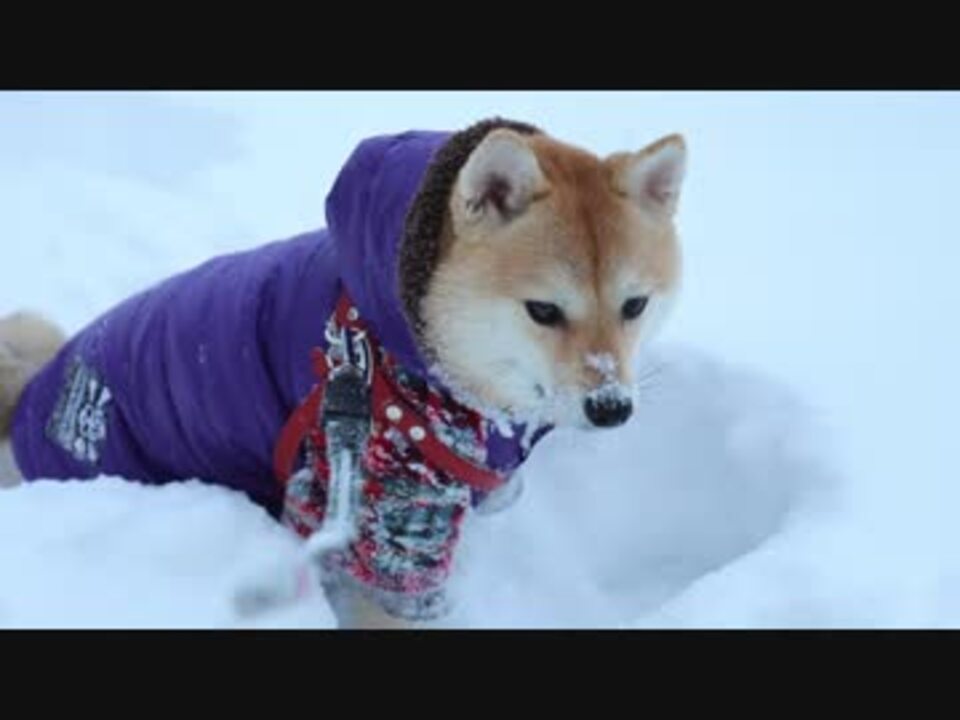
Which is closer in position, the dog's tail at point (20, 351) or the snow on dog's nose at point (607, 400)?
the snow on dog's nose at point (607, 400)

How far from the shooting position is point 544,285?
2281 millimetres

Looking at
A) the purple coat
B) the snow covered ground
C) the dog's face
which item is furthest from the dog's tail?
the dog's face

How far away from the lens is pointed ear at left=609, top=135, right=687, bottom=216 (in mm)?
2357

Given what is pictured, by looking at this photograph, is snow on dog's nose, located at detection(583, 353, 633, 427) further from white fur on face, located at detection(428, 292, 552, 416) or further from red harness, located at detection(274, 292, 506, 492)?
red harness, located at detection(274, 292, 506, 492)

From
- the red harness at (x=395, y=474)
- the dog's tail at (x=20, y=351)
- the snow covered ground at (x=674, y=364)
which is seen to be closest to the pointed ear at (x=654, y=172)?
the red harness at (x=395, y=474)

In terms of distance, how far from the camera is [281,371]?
254 cm

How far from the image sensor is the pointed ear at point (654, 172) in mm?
2357

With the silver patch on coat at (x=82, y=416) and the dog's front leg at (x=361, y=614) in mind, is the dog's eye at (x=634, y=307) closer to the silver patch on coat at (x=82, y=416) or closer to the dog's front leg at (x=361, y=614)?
the dog's front leg at (x=361, y=614)

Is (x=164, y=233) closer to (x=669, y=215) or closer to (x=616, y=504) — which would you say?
(x=616, y=504)

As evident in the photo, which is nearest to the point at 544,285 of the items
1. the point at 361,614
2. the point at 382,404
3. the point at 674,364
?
the point at 382,404

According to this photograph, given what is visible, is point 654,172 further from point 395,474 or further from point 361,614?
point 361,614

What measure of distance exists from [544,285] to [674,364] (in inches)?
42.9

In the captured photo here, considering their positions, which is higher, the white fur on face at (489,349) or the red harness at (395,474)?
the white fur on face at (489,349)

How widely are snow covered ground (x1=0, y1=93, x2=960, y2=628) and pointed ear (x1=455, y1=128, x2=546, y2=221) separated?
73 cm
